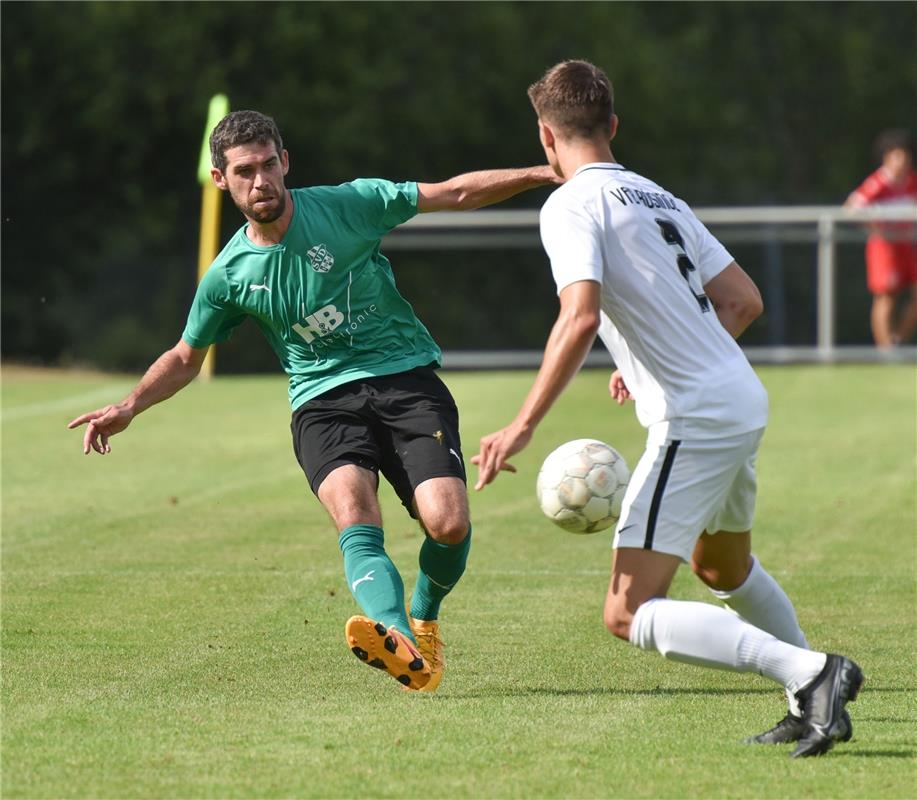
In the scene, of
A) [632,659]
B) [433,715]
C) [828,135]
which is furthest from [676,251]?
[828,135]

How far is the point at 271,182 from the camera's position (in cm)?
695

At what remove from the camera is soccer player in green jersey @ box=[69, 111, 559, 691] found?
22.5 feet

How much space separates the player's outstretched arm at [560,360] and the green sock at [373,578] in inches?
52.8

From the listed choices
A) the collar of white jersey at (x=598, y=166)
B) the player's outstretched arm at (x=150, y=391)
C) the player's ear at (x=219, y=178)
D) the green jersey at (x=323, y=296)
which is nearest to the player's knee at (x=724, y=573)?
the collar of white jersey at (x=598, y=166)

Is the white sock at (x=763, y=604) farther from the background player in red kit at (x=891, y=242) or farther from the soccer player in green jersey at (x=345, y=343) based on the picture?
the background player in red kit at (x=891, y=242)

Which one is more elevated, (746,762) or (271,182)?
(271,182)

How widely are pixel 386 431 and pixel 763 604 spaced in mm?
1740

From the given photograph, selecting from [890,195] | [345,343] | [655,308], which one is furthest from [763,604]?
[890,195]

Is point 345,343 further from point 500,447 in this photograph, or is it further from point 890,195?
point 890,195

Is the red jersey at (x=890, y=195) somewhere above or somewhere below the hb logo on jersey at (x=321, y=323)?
below

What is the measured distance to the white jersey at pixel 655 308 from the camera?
5.44 m

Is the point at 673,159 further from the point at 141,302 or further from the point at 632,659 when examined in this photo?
the point at 632,659

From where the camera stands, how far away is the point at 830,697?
207 inches

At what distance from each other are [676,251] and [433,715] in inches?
71.6
